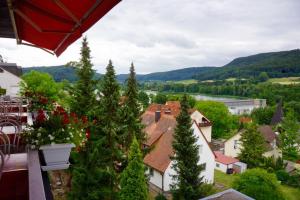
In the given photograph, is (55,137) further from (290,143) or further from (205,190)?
(290,143)

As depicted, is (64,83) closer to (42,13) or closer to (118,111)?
(118,111)

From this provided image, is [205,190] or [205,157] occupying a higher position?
→ [205,157]

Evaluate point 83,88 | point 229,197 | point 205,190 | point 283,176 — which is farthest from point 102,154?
point 283,176

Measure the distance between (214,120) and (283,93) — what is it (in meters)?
53.8

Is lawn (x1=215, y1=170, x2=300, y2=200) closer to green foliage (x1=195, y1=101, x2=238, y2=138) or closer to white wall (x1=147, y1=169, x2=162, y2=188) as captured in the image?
white wall (x1=147, y1=169, x2=162, y2=188)

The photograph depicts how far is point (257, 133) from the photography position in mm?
30422

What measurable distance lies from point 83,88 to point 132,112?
3976 mm

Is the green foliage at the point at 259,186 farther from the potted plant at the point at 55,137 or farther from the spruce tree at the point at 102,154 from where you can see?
the potted plant at the point at 55,137

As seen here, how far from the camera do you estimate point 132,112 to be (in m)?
17.9

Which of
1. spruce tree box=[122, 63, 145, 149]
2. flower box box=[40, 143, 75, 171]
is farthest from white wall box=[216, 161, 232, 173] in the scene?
flower box box=[40, 143, 75, 171]

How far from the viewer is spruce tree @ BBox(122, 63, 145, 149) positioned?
1732 cm

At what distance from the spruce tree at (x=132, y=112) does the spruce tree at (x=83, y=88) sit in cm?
247

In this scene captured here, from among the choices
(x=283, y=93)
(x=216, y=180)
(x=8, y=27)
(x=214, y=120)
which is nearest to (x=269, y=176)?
(x=216, y=180)

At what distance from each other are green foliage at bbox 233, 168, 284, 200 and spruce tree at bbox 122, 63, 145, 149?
8026 mm
